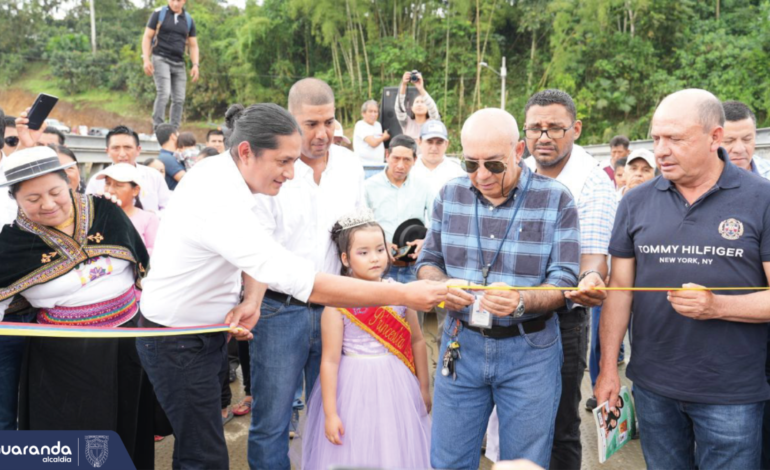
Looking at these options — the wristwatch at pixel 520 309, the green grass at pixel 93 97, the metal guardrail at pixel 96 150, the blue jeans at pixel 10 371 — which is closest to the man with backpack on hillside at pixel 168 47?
the metal guardrail at pixel 96 150

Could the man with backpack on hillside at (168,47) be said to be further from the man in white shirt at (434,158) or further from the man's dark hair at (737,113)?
the man's dark hair at (737,113)

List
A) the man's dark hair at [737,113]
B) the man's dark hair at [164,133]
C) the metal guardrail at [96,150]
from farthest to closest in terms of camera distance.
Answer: the metal guardrail at [96,150], the man's dark hair at [164,133], the man's dark hair at [737,113]

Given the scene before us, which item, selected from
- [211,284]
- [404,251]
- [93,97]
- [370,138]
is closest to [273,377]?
[211,284]

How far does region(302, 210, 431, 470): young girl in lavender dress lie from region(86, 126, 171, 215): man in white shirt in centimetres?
266

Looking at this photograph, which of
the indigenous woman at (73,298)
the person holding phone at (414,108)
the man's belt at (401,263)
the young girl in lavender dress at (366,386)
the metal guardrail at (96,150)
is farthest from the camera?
the metal guardrail at (96,150)

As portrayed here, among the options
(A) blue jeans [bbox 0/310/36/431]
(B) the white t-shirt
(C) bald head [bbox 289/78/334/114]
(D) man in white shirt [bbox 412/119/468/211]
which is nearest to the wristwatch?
(C) bald head [bbox 289/78/334/114]

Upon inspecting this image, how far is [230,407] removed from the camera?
4.61 meters

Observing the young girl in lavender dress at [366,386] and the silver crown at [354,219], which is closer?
the young girl in lavender dress at [366,386]

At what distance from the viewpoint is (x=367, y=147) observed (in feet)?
26.9

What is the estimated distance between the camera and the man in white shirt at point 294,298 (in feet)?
10.2

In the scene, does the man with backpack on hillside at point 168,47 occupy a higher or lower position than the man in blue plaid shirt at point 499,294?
higher

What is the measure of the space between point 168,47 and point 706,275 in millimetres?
7211

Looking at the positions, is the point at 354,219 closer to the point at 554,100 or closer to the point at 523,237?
A: the point at 523,237

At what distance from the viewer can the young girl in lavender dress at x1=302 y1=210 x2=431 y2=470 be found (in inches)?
127
